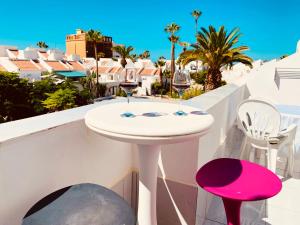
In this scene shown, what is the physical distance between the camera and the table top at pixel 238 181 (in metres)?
1.00

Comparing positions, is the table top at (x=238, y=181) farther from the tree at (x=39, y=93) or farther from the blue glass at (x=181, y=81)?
the tree at (x=39, y=93)

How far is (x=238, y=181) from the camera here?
3.60 ft

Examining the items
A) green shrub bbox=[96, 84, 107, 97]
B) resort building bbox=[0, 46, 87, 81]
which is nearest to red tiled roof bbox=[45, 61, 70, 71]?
resort building bbox=[0, 46, 87, 81]

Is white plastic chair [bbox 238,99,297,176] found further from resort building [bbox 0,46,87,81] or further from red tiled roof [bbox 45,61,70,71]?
red tiled roof [bbox 45,61,70,71]

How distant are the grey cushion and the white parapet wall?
18 centimetres

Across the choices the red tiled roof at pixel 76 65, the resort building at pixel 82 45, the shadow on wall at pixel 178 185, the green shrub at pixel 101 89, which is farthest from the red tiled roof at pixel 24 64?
the shadow on wall at pixel 178 185

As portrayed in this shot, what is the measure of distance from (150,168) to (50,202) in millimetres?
491

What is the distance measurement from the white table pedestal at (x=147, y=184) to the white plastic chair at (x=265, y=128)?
5.44 feet

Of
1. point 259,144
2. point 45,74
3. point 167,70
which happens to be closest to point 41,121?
point 259,144

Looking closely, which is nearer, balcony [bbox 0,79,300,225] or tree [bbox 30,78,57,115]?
balcony [bbox 0,79,300,225]

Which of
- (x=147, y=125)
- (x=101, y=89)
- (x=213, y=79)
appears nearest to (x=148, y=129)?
(x=147, y=125)

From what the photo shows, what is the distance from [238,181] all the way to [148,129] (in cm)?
55

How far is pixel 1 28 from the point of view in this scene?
92312mm

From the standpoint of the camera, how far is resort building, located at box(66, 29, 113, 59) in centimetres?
4656
